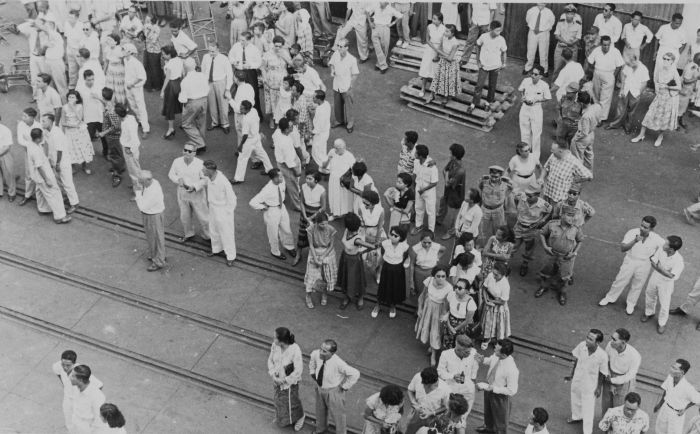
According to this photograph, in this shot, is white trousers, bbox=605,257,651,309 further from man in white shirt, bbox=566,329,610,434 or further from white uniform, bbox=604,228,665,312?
man in white shirt, bbox=566,329,610,434

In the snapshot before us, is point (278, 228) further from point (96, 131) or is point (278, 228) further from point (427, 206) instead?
point (96, 131)

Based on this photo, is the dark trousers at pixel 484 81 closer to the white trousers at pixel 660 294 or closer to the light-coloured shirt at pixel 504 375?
the white trousers at pixel 660 294

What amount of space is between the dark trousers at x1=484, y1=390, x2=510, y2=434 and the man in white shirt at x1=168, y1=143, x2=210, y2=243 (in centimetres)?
520

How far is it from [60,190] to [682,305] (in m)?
9.46

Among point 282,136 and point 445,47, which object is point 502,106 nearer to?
point 445,47

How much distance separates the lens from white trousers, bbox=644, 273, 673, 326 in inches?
508

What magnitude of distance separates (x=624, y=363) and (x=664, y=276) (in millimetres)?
2071

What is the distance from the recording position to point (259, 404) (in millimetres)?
12242

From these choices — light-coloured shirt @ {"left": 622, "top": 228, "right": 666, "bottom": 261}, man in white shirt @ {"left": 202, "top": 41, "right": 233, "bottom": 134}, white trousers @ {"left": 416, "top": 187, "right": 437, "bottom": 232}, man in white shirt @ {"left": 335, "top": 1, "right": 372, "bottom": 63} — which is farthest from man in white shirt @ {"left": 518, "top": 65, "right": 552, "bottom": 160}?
man in white shirt @ {"left": 202, "top": 41, "right": 233, "bottom": 134}

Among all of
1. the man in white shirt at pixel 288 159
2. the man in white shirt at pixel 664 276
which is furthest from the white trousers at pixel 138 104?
the man in white shirt at pixel 664 276

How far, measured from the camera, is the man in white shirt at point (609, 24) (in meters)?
17.1

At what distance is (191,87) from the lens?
1595 centimetres

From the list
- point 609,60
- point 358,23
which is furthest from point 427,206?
point 358,23

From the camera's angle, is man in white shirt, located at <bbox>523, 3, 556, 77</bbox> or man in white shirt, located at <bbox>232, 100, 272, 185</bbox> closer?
man in white shirt, located at <bbox>232, 100, 272, 185</bbox>
